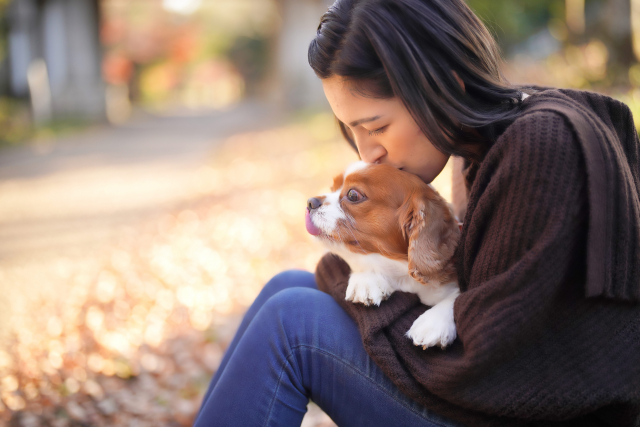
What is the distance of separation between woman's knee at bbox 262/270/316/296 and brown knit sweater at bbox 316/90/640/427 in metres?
0.79

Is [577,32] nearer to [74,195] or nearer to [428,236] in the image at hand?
[428,236]

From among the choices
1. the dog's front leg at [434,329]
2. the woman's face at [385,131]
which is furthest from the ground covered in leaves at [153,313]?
the woman's face at [385,131]

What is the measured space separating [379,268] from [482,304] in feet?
1.75

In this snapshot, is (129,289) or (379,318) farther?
(129,289)

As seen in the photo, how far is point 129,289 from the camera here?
176 inches

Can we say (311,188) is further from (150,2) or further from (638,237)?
(150,2)

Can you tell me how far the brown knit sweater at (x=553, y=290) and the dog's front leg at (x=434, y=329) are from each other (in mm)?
49

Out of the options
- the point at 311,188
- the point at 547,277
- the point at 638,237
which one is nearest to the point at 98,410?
the point at 547,277

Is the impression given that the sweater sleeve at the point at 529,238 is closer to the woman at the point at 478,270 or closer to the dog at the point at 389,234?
the woman at the point at 478,270

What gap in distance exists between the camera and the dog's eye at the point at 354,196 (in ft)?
6.23

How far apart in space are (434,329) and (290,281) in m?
0.83

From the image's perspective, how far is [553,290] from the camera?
130 cm

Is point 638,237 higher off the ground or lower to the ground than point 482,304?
higher

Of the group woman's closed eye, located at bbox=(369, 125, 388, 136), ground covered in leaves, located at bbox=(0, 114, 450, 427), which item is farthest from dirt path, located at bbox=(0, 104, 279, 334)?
woman's closed eye, located at bbox=(369, 125, 388, 136)
